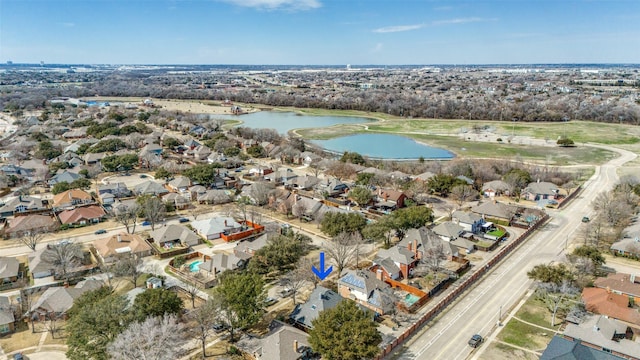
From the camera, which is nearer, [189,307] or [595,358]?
[595,358]

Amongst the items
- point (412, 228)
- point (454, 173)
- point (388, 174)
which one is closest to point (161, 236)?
point (412, 228)

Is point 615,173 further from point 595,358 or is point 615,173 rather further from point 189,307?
point 189,307

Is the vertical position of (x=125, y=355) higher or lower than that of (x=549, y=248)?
higher

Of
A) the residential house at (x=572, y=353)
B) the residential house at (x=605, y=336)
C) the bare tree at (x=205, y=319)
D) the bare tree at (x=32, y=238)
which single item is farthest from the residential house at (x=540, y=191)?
the bare tree at (x=32, y=238)

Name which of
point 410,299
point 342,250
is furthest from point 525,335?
point 342,250

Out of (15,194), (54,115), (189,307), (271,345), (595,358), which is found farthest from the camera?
(54,115)

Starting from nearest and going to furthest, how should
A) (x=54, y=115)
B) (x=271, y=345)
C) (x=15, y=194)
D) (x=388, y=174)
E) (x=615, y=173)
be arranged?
(x=271, y=345) < (x=15, y=194) < (x=388, y=174) < (x=615, y=173) < (x=54, y=115)

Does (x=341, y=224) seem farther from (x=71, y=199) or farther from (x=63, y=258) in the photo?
(x=71, y=199)
